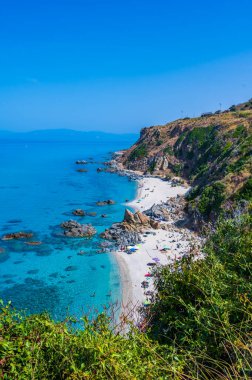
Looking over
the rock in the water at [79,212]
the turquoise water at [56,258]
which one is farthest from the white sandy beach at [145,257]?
the rock in the water at [79,212]

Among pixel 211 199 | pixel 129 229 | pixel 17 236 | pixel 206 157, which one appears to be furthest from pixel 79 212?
pixel 206 157

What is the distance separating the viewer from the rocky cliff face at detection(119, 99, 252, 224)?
39.4 metres

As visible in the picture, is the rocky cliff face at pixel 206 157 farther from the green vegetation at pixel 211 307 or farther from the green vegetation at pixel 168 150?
the green vegetation at pixel 211 307

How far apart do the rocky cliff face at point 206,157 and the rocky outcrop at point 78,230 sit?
13483 millimetres

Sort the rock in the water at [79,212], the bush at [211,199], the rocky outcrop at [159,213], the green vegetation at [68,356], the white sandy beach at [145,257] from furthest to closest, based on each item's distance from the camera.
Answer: the rock in the water at [79,212] → the rocky outcrop at [159,213] → the bush at [211,199] → the white sandy beach at [145,257] → the green vegetation at [68,356]

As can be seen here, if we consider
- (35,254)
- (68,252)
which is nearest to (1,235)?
(35,254)

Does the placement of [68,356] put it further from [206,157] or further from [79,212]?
[206,157]

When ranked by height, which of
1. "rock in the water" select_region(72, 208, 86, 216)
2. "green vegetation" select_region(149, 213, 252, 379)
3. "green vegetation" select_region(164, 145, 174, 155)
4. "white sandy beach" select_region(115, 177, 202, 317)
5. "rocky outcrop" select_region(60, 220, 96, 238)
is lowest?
"rock in the water" select_region(72, 208, 86, 216)

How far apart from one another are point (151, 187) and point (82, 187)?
1753 centimetres

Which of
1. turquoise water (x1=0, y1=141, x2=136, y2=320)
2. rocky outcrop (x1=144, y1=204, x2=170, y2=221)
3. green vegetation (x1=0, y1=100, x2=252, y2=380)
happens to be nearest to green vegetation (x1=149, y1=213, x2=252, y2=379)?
Answer: green vegetation (x1=0, y1=100, x2=252, y2=380)

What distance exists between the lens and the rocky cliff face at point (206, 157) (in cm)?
3938

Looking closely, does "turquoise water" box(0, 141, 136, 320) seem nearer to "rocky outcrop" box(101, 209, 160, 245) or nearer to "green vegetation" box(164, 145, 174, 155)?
"rocky outcrop" box(101, 209, 160, 245)

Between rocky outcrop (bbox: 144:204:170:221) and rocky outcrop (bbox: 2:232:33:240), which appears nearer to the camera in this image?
rocky outcrop (bbox: 2:232:33:240)

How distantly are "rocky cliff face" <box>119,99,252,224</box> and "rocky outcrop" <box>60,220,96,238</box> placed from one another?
13483mm
